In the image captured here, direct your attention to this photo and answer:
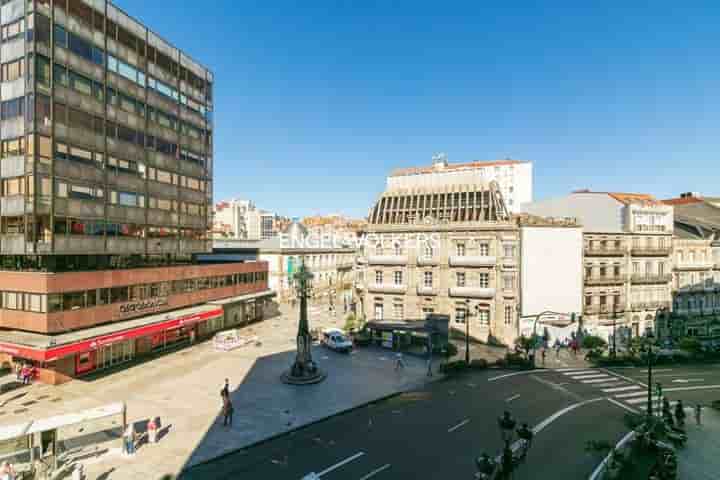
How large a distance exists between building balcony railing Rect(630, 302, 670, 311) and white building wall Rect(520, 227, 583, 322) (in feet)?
26.7

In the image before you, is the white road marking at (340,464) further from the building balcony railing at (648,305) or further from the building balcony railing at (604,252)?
the building balcony railing at (648,305)

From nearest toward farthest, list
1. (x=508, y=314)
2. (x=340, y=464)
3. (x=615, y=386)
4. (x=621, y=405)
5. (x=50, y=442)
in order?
(x=50, y=442)
(x=340, y=464)
(x=621, y=405)
(x=615, y=386)
(x=508, y=314)

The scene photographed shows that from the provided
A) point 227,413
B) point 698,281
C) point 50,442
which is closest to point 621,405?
point 227,413

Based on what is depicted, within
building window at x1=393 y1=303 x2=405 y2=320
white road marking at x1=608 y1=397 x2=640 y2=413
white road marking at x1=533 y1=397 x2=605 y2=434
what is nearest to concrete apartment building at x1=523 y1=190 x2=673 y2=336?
white road marking at x1=608 y1=397 x2=640 y2=413

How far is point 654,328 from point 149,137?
59.3m

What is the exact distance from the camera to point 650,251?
47.5 meters

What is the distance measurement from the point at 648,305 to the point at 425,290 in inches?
1050

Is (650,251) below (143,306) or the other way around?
the other way around

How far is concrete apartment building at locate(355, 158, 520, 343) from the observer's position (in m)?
42.2

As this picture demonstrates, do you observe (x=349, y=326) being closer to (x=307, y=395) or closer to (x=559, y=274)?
(x=307, y=395)

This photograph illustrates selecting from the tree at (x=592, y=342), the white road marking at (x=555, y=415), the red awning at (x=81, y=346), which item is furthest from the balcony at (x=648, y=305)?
the red awning at (x=81, y=346)

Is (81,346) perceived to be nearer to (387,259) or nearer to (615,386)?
(387,259)

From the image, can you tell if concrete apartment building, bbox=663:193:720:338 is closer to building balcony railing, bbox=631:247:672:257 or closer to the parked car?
building balcony railing, bbox=631:247:672:257

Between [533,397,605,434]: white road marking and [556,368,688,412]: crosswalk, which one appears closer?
[533,397,605,434]: white road marking
